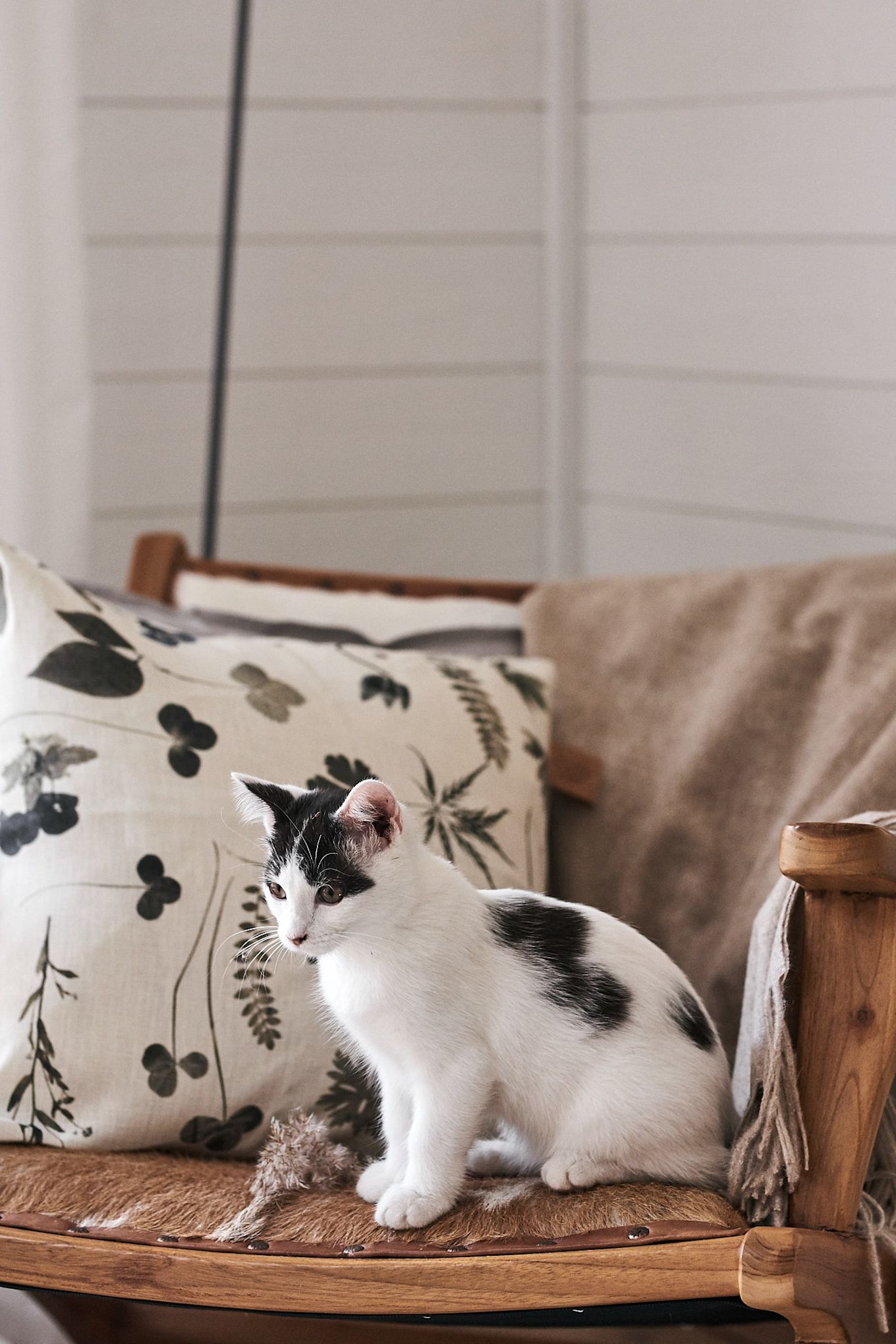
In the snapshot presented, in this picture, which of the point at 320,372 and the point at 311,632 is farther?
the point at 320,372

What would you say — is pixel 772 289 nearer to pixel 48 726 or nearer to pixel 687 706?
pixel 687 706

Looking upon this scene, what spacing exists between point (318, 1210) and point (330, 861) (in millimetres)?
249

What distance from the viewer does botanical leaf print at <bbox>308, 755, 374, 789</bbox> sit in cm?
106

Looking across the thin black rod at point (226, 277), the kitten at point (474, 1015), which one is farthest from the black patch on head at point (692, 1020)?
the thin black rod at point (226, 277)

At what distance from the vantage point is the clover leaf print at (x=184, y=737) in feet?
3.39

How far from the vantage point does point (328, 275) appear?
1884 millimetres

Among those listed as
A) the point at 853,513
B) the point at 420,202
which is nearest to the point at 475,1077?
the point at 853,513

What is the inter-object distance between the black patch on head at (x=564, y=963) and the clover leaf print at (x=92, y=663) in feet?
1.20

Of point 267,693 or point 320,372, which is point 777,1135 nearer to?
point 267,693

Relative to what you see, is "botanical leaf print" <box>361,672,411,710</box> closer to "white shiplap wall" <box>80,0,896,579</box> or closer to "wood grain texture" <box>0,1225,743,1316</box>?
"wood grain texture" <box>0,1225,743,1316</box>

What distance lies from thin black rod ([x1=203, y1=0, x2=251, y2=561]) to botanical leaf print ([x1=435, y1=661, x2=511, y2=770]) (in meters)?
0.56

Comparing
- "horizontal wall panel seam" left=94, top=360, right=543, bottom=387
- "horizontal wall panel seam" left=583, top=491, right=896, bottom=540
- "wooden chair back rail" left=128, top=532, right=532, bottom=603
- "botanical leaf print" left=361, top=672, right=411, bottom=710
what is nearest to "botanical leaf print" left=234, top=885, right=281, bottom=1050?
"botanical leaf print" left=361, top=672, right=411, bottom=710

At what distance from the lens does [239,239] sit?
1839mm

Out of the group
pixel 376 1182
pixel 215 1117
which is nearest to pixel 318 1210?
pixel 376 1182
